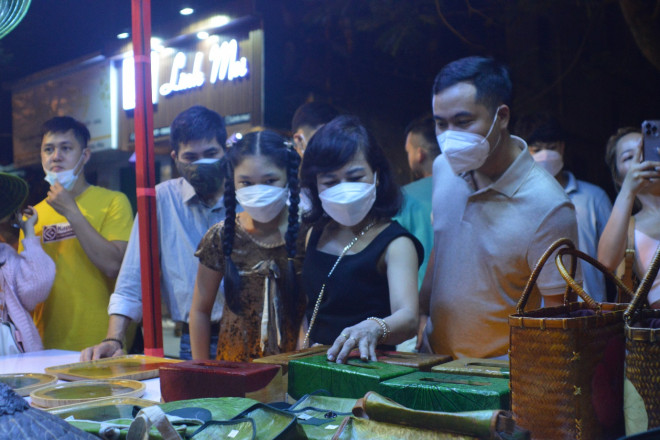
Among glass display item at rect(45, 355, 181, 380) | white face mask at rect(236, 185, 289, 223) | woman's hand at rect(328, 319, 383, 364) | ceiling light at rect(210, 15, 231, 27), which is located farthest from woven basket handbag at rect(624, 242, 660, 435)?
ceiling light at rect(210, 15, 231, 27)

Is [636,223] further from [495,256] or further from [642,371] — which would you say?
[642,371]

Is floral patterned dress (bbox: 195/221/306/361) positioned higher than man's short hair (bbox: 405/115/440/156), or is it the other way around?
man's short hair (bbox: 405/115/440/156)

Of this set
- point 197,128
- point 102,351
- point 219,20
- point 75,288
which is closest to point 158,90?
point 219,20

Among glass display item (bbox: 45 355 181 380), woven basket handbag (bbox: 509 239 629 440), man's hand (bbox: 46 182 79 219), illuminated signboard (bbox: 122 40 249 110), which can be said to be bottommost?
glass display item (bbox: 45 355 181 380)

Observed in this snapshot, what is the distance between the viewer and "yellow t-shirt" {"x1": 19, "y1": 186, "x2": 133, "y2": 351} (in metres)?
3.34

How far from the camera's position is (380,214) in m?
2.18

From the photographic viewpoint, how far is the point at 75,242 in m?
3.37

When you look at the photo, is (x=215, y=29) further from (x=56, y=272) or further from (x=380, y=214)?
(x=380, y=214)

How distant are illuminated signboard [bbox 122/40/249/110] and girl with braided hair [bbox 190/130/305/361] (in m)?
4.06

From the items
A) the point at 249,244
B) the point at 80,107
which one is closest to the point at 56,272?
the point at 249,244

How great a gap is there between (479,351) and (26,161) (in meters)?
3.84

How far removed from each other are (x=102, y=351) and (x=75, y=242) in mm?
997

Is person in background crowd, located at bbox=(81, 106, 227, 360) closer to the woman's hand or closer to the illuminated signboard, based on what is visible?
the woman's hand

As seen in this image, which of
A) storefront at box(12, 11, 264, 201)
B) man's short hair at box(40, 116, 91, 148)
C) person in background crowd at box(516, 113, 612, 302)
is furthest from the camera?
storefront at box(12, 11, 264, 201)
